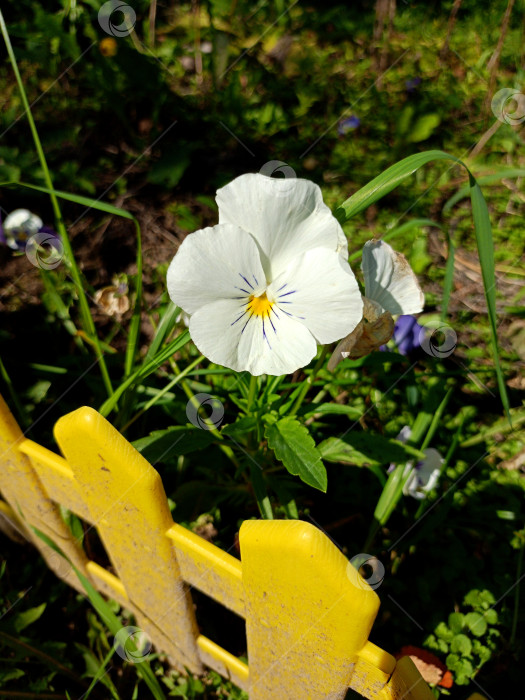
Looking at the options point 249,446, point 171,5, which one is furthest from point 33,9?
point 249,446

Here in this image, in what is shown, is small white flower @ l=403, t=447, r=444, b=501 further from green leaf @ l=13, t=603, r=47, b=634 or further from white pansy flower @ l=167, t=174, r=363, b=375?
green leaf @ l=13, t=603, r=47, b=634

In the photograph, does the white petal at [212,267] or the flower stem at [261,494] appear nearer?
the white petal at [212,267]

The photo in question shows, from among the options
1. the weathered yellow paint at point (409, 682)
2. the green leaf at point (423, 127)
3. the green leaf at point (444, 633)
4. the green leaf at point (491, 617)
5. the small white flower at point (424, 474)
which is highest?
the weathered yellow paint at point (409, 682)

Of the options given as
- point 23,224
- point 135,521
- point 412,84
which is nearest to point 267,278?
point 135,521

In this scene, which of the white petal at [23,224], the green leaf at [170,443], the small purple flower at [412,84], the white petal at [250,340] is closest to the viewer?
the white petal at [250,340]

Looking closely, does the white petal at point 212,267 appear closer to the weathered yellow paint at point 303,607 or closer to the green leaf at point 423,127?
the weathered yellow paint at point 303,607

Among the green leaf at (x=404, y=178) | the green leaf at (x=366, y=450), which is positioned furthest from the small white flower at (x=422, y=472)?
the green leaf at (x=404, y=178)

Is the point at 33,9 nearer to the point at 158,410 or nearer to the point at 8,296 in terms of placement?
the point at 8,296

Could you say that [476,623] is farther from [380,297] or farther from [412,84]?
[412,84]
